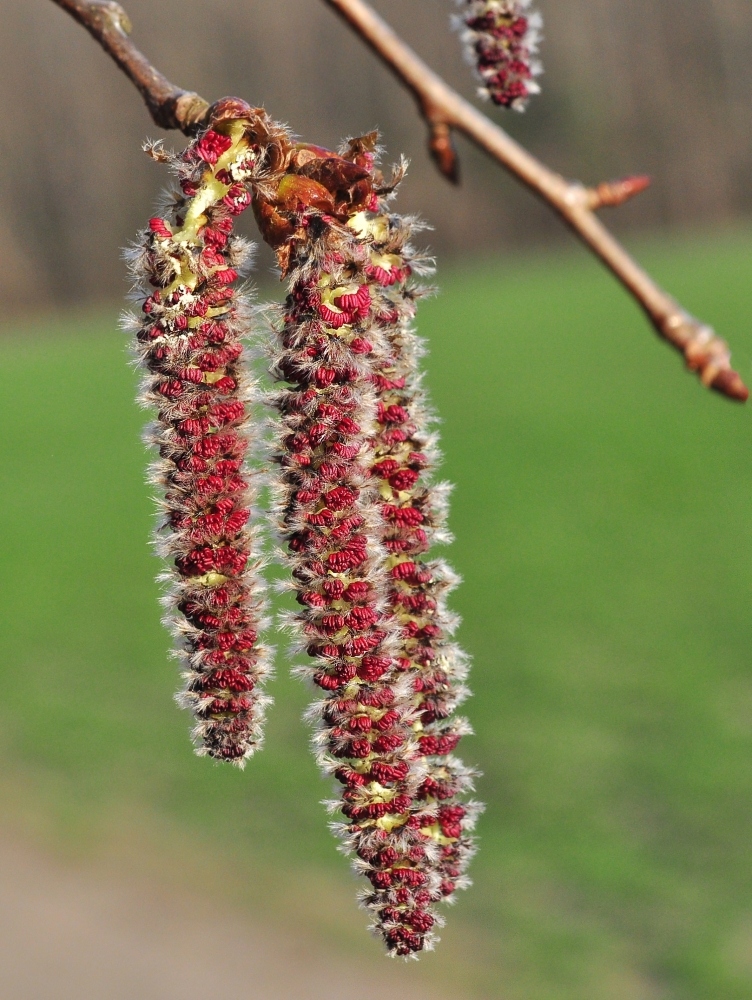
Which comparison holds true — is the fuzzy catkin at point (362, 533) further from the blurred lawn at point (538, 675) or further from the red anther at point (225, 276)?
the blurred lawn at point (538, 675)

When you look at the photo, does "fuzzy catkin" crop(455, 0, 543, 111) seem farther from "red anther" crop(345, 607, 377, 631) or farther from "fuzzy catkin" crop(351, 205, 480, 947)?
"red anther" crop(345, 607, 377, 631)

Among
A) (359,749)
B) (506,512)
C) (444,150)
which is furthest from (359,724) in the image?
(506,512)

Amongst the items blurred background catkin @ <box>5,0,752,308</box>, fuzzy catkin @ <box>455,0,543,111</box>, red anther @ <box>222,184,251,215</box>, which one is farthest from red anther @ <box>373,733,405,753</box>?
blurred background catkin @ <box>5,0,752,308</box>

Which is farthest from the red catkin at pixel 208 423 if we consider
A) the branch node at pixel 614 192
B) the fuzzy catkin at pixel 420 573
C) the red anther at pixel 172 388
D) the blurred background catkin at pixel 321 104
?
the blurred background catkin at pixel 321 104

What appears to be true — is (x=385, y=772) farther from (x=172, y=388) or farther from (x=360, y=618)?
(x=172, y=388)

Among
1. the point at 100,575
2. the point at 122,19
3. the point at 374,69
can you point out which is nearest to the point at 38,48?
the point at 374,69
